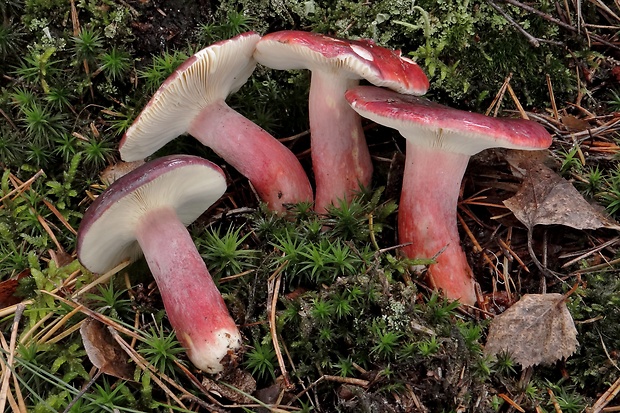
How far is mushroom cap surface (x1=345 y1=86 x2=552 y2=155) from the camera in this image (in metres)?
2.30

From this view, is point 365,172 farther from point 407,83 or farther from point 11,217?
point 11,217

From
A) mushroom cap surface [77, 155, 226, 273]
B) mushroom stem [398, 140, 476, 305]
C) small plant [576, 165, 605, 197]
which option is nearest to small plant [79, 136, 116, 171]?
mushroom cap surface [77, 155, 226, 273]

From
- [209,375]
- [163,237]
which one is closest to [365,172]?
[163,237]

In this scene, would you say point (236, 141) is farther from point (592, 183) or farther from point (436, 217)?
point (592, 183)

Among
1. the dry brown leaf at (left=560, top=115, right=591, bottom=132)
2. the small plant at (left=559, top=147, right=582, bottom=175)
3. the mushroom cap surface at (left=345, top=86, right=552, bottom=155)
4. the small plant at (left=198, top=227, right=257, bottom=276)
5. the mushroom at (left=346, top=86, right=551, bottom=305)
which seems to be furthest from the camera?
the dry brown leaf at (left=560, top=115, right=591, bottom=132)

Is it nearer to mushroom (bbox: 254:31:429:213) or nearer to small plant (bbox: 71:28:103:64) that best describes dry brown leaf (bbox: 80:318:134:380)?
mushroom (bbox: 254:31:429:213)

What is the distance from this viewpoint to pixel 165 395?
96.3 inches

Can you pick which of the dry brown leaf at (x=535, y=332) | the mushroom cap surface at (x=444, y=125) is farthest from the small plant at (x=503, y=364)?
the mushroom cap surface at (x=444, y=125)

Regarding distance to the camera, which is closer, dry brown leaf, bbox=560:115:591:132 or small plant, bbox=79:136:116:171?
small plant, bbox=79:136:116:171

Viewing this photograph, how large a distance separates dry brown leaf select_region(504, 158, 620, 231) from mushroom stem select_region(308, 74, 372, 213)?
82cm

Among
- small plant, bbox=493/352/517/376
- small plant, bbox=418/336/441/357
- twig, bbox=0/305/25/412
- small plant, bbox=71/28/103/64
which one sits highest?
small plant, bbox=71/28/103/64

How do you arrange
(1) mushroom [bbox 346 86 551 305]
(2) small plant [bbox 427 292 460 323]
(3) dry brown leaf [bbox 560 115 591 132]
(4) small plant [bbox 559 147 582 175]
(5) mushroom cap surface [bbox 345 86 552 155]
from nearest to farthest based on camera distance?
(5) mushroom cap surface [bbox 345 86 552 155] < (1) mushroom [bbox 346 86 551 305] < (2) small plant [bbox 427 292 460 323] < (4) small plant [bbox 559 147 582 175] < (3) dry brown leaf [bbox 560 115 591 132]

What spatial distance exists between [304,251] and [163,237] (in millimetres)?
683

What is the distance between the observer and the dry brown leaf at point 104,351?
238 centimetres
